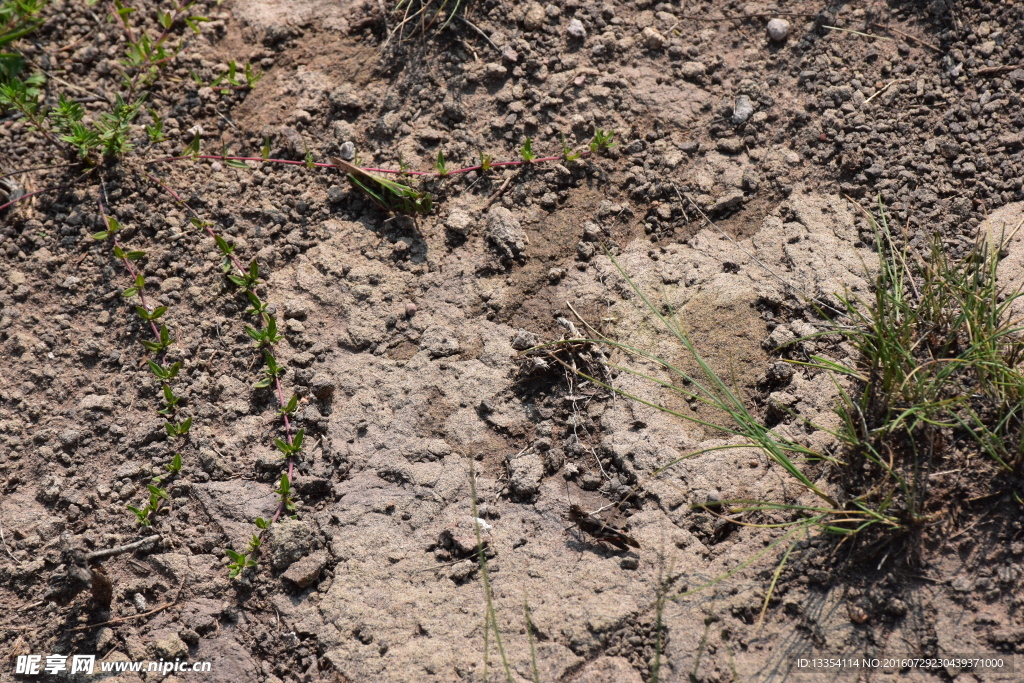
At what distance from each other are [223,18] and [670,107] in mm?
2002

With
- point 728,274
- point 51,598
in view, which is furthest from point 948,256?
point 51,598

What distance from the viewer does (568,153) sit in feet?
8.85

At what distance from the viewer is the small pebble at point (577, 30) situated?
2.96 meters

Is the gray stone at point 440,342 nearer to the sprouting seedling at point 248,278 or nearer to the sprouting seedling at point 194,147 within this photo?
the sprouting seedling at point 248,278

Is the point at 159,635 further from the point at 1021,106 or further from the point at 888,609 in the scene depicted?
the point at 1021,106

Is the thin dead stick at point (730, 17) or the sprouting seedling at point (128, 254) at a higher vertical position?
the thin dead stick at point (730, 17)

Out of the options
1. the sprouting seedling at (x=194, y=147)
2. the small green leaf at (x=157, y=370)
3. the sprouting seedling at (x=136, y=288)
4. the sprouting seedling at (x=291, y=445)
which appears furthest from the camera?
the sprouting seedling at (x=194, y=147)

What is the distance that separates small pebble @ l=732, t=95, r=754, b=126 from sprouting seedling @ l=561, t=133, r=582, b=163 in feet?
1.97

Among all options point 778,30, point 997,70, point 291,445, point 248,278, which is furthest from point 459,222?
point 997,70

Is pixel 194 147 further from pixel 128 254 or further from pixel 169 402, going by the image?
pixel 169 402

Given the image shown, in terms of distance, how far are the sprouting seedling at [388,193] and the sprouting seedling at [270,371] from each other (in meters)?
0.71

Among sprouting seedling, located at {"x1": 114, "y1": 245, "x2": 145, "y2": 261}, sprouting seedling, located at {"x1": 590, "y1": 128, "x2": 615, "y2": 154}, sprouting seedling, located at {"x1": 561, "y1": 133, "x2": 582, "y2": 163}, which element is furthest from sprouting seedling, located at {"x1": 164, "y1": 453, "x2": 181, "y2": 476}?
sprouting seedling, located at {"x1": 590, "y1": 128, "x2": 615, "y2": 154}

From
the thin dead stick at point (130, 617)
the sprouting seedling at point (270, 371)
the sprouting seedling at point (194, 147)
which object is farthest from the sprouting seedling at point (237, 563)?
the sprouting seedling at point (194, 147)

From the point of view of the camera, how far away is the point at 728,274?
2414 mm
